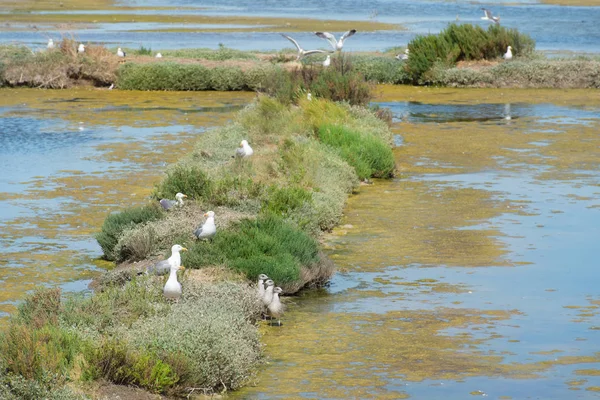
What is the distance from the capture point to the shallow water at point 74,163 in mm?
14273

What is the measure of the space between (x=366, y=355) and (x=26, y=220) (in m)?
7.80

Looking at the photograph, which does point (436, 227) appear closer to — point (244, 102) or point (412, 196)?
point (412, 196)

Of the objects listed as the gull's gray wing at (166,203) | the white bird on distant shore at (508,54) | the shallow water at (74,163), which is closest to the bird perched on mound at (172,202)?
the gull's gray wing at (166,203)

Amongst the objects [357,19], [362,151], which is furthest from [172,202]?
[357,19]

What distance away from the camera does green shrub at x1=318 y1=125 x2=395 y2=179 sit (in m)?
19.9

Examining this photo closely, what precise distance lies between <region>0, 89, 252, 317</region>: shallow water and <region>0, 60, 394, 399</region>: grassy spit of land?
888mm

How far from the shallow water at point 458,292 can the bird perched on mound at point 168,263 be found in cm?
127

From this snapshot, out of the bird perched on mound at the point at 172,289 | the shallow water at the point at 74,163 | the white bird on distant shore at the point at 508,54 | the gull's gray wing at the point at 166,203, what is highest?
the bird perched on mound at the point at 172,289

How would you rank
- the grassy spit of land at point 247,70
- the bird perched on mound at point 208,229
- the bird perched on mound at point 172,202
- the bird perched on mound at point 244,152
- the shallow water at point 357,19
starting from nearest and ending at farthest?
the bird perched on mound at point 208,229 < the bird perched on mound at point 172,202 < the bird perched on mound at point 244,152 < the grassy spit of land at point 247,70 < the shallow water at point 357,19

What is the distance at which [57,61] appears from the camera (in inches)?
1368

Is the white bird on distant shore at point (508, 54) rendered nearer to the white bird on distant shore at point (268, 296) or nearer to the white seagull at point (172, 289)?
the white bird on distant shore at point (268, 296)

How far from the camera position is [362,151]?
66.7 feet

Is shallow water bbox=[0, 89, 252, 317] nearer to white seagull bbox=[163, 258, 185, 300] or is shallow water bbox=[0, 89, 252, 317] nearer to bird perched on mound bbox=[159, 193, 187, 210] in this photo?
bird perched on mound bbox=[159, 193, 187, 210]

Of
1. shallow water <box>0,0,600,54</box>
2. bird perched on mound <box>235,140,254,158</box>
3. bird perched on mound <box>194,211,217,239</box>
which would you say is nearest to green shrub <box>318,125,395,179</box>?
bird perched on mound <box>235,140,254,158</box>
